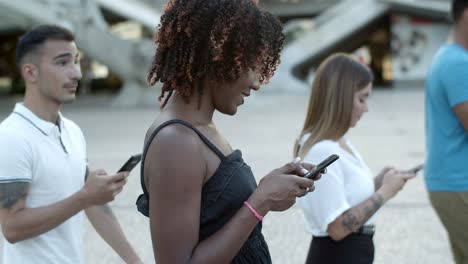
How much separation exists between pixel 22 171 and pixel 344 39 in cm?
2198

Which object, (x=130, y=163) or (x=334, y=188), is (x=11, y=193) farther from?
(x=334, y=188)

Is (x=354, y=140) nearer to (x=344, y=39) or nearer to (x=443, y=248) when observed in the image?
(x=443, y=248)

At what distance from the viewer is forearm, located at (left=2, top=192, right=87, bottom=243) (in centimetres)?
245

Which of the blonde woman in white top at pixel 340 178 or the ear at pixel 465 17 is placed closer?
Result: the blonde woman in white top at pixel 340 178

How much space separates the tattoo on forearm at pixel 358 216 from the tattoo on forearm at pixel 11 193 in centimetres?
129

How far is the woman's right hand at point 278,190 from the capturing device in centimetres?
173

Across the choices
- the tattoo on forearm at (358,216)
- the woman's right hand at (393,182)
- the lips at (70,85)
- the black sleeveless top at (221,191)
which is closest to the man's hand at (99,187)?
the lips at (70,85)

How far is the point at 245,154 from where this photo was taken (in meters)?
9.51

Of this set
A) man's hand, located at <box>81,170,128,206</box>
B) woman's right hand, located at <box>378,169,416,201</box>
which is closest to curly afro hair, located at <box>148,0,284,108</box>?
man's hand, located at <box>81,170,128,206</box>

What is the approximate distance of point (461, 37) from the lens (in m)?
3.12

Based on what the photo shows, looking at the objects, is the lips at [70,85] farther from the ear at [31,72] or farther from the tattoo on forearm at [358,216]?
the tattoo on forearm at [358,216]

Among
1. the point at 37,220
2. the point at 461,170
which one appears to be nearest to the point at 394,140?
the point at 461,170

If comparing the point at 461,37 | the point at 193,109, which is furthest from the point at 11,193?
the point at 461,37

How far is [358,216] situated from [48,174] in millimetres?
1266
